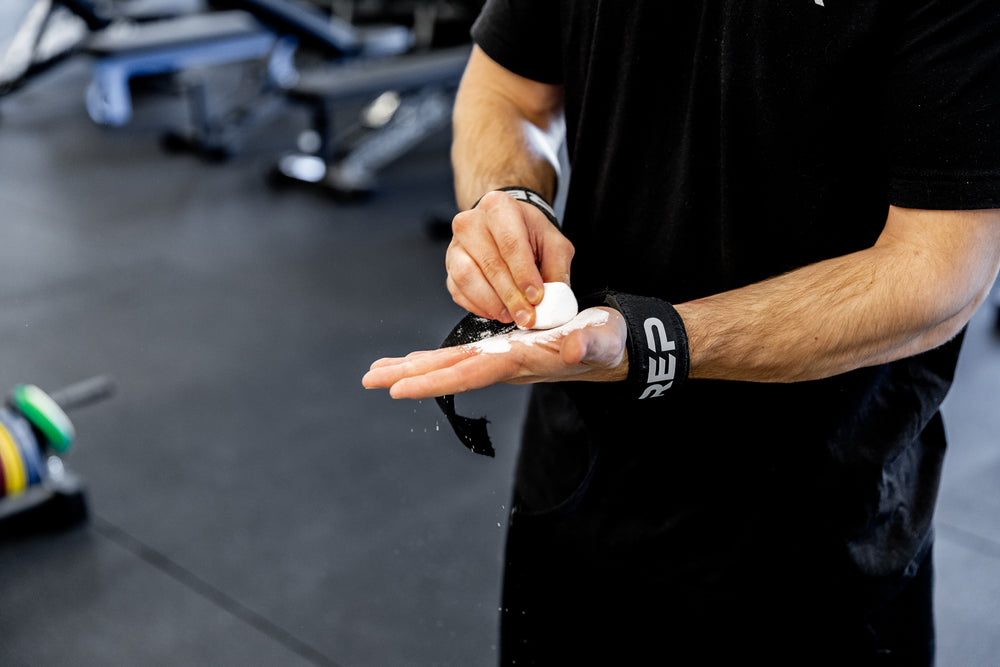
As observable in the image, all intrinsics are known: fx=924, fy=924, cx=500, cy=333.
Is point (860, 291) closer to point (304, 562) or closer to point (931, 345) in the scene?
point (931, 345)

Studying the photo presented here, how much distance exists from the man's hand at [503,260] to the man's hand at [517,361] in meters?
0.04

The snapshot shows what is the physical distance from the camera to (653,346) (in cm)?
81

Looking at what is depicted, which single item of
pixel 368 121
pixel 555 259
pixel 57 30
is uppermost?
pixel 555 259

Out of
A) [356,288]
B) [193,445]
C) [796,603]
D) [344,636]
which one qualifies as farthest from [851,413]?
[356,288]

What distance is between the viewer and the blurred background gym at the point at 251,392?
80.7 inches

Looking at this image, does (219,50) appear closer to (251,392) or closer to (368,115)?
(368,115)

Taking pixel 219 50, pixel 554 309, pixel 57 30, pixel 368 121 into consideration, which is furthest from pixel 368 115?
pixel 554 309

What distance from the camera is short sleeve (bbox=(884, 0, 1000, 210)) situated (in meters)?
0.81

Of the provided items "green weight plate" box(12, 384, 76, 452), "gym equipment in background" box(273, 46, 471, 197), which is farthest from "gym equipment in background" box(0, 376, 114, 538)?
"gym equipment in background" box(273, 46, 471, 197)

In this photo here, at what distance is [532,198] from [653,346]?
0.31 m

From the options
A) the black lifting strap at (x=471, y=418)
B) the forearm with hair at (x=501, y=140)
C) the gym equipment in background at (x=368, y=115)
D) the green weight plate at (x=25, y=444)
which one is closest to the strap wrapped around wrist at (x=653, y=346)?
the black lifting strap at (x=471, y=418)

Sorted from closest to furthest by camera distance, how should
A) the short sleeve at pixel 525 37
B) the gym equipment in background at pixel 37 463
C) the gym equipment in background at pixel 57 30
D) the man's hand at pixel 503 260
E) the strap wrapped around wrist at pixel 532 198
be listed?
1. the man's hand at pixel 503 260
2. the strap wrapped around wrist at pixel 532 198
3. the short sleeve at pixel 525 37
4. the gym equipment in background at pixel 37 463
5. the gym equipment in background at pixel 57 30

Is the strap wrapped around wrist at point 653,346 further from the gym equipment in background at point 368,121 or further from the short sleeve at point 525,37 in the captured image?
the gym equipment in background at point 368,121

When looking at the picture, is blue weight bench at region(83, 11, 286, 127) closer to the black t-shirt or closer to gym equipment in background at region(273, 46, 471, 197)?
gym equipment in background at region(273, 46, 471, 197)
